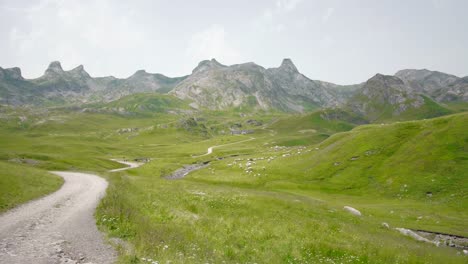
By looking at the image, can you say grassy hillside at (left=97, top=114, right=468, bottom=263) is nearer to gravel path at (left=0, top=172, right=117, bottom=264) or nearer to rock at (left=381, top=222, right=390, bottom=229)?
rock at (left=381, top=222, right=390, bottom=229)

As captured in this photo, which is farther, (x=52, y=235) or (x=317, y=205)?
(x=317, y=205)

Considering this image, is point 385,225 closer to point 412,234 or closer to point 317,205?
point 412,234

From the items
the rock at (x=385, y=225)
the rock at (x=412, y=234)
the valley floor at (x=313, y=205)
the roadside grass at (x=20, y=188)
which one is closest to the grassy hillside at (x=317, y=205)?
the valley floor at (x=313, y=205)

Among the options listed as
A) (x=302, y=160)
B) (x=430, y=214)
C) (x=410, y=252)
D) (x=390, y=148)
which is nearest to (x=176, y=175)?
(x=302, y=160)

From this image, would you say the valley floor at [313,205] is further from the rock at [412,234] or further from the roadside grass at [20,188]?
the roadside grass at [20,188]

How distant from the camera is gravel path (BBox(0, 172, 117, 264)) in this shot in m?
15.6

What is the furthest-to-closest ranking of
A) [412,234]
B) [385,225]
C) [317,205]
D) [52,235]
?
[317,205], [385,225], [412,234], [52,235]

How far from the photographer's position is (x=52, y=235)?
64.1ft

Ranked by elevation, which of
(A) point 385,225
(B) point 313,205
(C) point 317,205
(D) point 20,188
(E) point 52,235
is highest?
(E) point 52,235

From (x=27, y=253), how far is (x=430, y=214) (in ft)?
178

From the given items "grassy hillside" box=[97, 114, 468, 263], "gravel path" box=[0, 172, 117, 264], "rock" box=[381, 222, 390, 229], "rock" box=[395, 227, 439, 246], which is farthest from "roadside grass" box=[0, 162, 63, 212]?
"rock" box=[395, 227, 439, 246]

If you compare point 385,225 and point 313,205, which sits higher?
point 313,205

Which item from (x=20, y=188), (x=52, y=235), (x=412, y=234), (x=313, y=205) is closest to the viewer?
(x=52, y=235)

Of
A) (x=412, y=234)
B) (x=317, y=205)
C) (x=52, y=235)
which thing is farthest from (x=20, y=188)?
(x=412, y=234)
